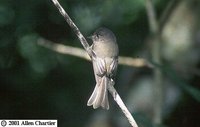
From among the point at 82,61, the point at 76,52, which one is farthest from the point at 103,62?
the point at 82,61

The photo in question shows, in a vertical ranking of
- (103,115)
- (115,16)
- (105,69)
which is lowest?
(105,69)

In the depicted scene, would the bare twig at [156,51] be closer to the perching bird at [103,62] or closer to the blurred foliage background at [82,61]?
the blurred foliage background at [82,61]

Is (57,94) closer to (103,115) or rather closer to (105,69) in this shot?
(103,115)

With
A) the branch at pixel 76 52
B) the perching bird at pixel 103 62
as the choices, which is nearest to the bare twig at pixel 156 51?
the branch at pixel 76 52

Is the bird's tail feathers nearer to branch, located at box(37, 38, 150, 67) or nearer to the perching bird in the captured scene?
the perching bird

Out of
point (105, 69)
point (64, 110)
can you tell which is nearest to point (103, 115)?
point (64, 110)

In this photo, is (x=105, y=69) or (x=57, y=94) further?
(x=57, y=94)

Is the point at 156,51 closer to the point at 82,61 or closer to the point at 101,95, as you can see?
the point at 82,61
